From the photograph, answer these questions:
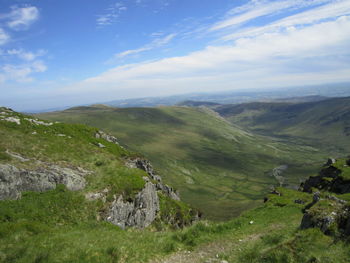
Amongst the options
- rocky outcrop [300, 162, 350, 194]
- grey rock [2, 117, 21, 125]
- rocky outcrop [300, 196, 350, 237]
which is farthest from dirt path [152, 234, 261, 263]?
grey rock [2, 117, 21, 125]

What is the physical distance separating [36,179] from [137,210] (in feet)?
52.8

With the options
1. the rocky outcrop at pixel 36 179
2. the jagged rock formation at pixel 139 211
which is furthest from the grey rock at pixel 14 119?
the jagged rock formation at pixel 139 211

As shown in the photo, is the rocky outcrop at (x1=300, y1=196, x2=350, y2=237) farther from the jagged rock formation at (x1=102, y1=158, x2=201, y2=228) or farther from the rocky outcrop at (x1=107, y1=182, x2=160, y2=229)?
the rocky outcrop at (x1=107, y1=182, x2=160, y2=229)

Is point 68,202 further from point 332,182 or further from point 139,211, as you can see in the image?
point 332,182

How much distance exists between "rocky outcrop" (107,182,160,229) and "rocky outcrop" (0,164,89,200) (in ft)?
19.5

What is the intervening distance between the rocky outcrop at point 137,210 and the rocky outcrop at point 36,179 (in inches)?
234

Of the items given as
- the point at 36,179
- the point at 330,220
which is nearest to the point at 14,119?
the point at 36,179

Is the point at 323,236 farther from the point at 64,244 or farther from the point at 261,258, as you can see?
the point at 64,244

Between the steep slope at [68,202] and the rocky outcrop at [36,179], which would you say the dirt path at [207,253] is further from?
the rocky outcrop at [36,179]

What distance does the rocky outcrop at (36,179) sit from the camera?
26159 millimetres

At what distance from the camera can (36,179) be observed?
28984 millimetres

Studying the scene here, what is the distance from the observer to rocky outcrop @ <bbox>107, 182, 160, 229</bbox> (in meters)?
32.6

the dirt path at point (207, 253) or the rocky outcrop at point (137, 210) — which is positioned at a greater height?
the dirt path at point (207, 253)

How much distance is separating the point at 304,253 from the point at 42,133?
4406 centimetres
